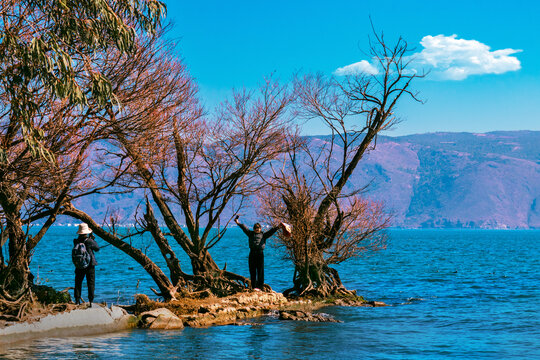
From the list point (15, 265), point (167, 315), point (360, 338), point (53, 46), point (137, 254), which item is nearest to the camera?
point (53, 46)

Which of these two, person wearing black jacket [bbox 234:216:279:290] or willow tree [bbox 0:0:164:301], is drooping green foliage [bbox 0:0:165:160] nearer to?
willow tree [bbox 0:0:164:301]

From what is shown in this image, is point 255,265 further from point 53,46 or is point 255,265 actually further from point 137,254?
point 53,46

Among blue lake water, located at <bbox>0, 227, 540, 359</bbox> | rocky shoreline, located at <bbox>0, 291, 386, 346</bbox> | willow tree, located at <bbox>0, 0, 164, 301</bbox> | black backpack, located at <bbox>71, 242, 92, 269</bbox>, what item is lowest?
blue lake water, located at <bbox>0, 227, 540, 359</bbox>

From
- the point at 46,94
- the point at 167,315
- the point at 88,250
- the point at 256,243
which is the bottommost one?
the point at 167,315

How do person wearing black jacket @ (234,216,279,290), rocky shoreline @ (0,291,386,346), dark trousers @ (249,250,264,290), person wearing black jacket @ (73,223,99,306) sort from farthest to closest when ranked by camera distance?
1. dark trousers @ (249,250,264,290)
2. person wearing black jacket @ (234,216,279,290)
3. person wearing black jacket @ (73,223,99,306)
4. rocky shoreline @ (0,291,386,346)

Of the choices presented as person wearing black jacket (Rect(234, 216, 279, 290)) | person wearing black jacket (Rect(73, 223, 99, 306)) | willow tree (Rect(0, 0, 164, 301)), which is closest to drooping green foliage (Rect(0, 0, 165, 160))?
willow tree (Rect(0, 0, 164, 301))

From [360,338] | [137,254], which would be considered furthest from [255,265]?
[360,338]

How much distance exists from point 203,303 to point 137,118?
7280 millimetres

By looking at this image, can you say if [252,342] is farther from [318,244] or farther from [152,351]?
[318,244]

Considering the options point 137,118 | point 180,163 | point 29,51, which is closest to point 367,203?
point 180,163

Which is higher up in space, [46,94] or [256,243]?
[46,94]

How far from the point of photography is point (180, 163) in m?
24.0

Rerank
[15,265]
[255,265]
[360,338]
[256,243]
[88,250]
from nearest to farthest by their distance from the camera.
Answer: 1. [15,265]
2. [88,250]
3. [360,338]
4. [256,243]
5. [255,265]

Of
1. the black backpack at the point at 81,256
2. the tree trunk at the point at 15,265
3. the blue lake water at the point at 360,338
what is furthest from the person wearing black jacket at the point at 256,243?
the tree trunk at the point at 15,265
